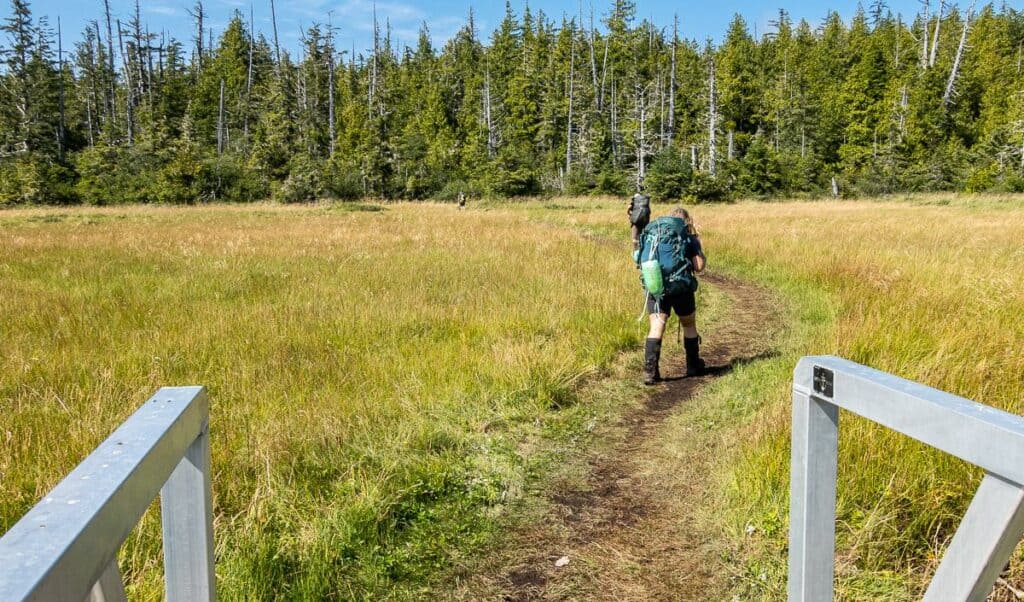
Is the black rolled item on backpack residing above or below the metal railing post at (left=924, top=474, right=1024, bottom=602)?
above

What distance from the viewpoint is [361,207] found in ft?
116

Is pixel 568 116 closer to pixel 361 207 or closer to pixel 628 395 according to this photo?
pixel 361 207

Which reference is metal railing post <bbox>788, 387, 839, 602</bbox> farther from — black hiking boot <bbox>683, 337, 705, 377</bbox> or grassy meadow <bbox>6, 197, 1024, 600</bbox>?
black hiking boot <bbox>683, 337, 705, 377</bbox>

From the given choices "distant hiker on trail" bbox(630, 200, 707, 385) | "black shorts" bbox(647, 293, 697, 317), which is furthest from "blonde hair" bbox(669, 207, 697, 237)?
"black shorts" bbox(647, 293, 697, 317)

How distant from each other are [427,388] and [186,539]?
3.91 m

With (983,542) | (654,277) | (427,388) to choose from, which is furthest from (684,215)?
(983,542)

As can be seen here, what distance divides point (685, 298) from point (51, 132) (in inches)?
2592

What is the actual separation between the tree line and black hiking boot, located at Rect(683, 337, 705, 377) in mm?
33580

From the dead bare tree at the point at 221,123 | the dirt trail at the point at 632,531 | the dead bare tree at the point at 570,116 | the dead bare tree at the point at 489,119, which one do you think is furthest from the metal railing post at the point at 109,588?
the dead bare tree at the point at 221,123

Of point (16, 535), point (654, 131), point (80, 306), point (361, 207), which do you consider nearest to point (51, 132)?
point (361, 207)

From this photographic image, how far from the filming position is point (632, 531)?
3.55 meters

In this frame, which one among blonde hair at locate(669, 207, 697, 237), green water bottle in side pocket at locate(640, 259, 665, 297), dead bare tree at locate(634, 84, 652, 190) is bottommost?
green water bottle in side pocket at locate(640, 259, 665, 297)

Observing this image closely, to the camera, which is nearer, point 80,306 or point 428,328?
point 428,328

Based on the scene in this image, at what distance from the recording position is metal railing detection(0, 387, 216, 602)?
28.8 inches
